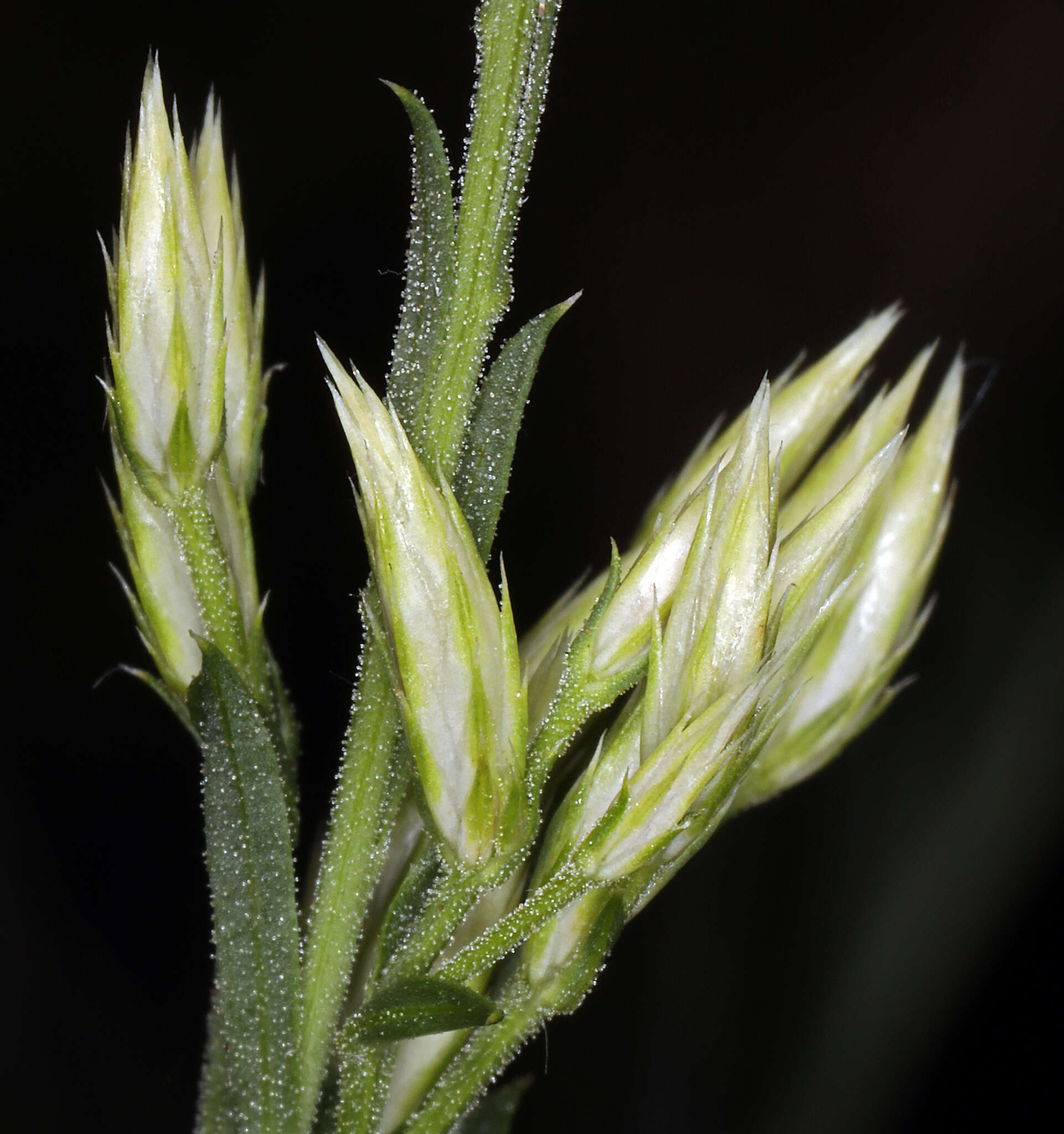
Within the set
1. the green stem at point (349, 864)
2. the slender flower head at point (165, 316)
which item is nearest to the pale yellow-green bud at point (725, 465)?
the green stem at point (349, 864)

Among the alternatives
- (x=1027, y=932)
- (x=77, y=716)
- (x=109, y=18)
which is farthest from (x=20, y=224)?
(x=1027, y=932)

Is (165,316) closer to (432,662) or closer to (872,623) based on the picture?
(432,662)

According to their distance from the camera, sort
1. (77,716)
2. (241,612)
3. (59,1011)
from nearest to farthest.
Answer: (241,612)
(59,1011)
(77,716)

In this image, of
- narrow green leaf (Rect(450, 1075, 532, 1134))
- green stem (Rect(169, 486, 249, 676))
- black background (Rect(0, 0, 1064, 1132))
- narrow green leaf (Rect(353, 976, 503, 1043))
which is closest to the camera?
narrow green leaf (Rect(353, 976, 503, 1043))

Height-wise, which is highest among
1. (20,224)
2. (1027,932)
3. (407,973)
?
(20,224)

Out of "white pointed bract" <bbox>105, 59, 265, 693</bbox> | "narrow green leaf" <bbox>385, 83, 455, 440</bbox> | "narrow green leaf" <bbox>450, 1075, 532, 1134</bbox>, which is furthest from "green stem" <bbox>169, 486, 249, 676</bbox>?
"narrow green leaf" <bbox>450, 1075, 532, 1134</bbox>

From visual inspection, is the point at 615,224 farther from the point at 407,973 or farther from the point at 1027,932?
the point at 407,973

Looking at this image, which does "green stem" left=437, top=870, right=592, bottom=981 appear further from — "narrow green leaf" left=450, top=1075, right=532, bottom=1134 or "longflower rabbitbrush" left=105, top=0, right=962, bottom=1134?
"narrow green leaf" left=450, top=1075, right=532, bottom=1134
